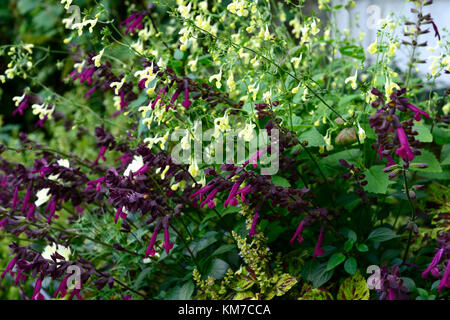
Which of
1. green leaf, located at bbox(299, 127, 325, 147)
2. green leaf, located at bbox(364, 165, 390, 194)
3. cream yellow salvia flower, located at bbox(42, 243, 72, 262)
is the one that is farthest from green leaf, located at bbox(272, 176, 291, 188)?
cream yellow salvia flower, located at bbox(42, 243, 72, 262)

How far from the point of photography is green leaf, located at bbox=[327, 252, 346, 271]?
54.7 inches

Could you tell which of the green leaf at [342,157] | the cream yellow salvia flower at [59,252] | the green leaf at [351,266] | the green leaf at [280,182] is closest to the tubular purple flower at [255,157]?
the green leaf at [280,182]

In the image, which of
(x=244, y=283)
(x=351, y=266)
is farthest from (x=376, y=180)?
(x=244, y=283)

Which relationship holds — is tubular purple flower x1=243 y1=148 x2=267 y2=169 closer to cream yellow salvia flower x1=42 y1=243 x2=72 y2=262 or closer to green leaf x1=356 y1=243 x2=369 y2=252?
green leaf x1=356 y1=243 x2=369 y2=252

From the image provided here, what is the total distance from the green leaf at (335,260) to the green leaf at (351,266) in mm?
17

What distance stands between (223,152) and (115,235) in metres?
0.50

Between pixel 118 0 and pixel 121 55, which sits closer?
pixel 121 55

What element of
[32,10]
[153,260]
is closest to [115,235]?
[153,260]

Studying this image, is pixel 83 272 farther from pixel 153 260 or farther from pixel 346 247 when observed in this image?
pixel 346 247

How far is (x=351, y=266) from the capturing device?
1381 mm

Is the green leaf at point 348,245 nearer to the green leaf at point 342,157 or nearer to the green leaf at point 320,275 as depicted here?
the green leaf at point 320,275

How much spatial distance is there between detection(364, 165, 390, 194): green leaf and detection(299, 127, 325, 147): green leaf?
19 centimetres

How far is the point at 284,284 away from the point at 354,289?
0.22 m

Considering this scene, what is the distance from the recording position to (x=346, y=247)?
1.42 metres
